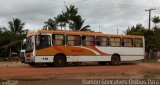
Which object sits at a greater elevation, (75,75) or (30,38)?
(30,38)

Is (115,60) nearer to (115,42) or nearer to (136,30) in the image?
(115,42)

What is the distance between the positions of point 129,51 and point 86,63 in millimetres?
3774

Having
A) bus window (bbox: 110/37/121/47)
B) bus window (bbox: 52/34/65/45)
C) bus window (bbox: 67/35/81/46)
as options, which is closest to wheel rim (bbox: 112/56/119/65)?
bus window (bbox: 110/37/121/47)

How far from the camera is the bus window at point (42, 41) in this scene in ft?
88.2

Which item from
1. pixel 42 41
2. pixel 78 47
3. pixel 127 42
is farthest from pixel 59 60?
pixel 127 42

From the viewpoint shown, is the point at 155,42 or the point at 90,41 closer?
the point at 90,41

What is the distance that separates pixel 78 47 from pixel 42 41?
3.10 m

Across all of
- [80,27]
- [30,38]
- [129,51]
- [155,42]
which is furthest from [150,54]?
[30,38]

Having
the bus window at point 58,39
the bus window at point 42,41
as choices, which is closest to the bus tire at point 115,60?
the bus window at point 58,39

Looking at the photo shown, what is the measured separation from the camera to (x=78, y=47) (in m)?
28.8

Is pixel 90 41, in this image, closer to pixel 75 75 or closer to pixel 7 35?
pixel 75 75

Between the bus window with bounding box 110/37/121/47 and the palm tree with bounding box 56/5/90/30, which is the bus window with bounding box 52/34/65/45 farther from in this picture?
the palm tree with bounding box 56/5/90/30

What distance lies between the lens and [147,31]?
52.8 m

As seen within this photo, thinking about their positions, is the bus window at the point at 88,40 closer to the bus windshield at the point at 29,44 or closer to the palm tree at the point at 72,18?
the bus windshield at the point at 29,44
